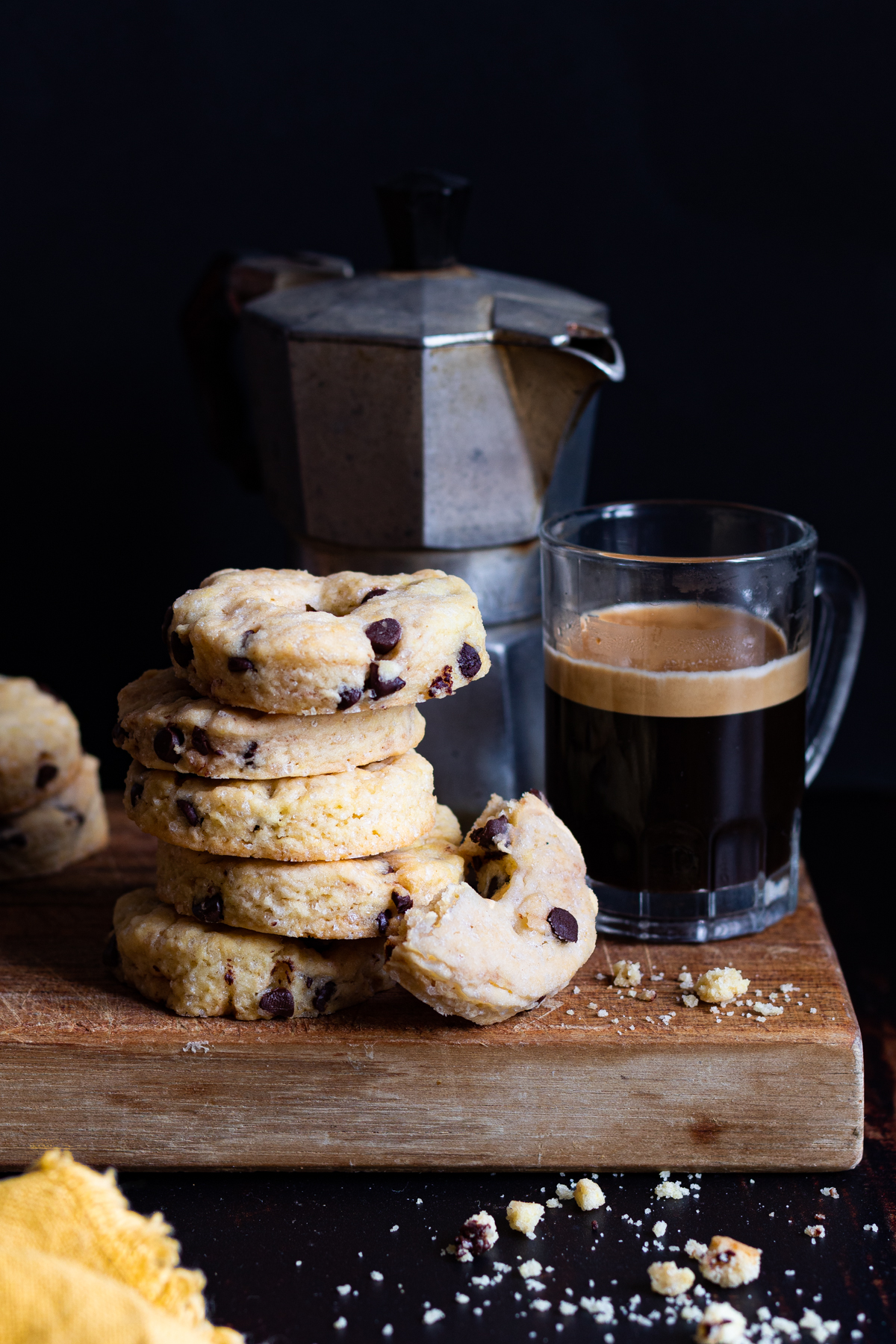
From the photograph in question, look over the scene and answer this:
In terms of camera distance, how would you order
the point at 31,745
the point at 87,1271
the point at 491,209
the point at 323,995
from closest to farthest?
the point at 87,1271
the point at 323,995
the point at 31,745
the point at 491,209

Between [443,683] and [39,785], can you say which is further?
[39,785]

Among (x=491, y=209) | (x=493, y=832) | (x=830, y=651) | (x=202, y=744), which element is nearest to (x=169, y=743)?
(x=202, y=744)

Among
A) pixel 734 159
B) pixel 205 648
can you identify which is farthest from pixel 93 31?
pixel 205 648

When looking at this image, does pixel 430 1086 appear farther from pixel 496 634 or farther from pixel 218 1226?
pixel 496 634

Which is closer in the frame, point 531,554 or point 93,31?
point 531,554

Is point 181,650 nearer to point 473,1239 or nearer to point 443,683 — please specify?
point 443,683

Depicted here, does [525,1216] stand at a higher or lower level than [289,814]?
lower
